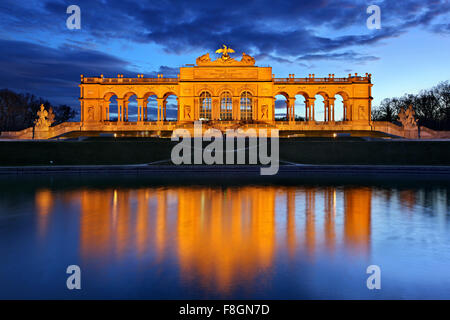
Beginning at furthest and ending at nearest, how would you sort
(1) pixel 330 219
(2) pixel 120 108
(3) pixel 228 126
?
(2) pixel 120 108 < (3) pixel 228 126 < (1) pixel 330 219

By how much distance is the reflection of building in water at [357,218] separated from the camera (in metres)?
10.2

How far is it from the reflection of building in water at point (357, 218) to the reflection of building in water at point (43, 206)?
9.54 m

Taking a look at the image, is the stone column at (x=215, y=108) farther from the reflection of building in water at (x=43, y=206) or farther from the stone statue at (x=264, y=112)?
the reflection of building in water at (x=43, y=206)

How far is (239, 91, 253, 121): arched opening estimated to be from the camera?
66625mm

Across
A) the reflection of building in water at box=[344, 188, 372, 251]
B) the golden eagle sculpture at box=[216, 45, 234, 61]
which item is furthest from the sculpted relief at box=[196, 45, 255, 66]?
the reflection of building in water at box=[344, 188, 372, 251]

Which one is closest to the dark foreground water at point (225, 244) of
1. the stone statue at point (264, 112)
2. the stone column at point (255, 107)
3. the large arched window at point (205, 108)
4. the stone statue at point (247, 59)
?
the stone statue at point (264, 112)

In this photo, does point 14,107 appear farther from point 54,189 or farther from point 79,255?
point 79,255

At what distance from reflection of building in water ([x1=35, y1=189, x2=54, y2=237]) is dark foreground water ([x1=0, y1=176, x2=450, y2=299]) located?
0.07 metres

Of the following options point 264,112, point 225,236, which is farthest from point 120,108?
point 225,236

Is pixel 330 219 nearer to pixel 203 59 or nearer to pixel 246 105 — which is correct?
pixel 246 105

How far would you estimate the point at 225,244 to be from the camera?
989 cm

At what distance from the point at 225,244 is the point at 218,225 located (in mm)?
2289

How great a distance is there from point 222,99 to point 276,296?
61.7m
